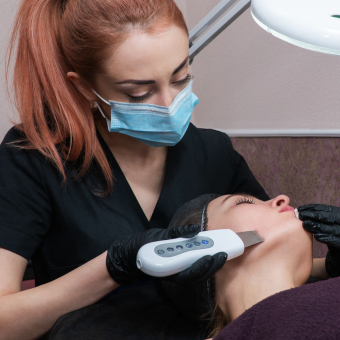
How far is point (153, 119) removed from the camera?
1.10m

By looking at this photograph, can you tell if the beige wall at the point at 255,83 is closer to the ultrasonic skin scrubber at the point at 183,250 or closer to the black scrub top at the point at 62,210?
the black scrub top at the point at 62,210

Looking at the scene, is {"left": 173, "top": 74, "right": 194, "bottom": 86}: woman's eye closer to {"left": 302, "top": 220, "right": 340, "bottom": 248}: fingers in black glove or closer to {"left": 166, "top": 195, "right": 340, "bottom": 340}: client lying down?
{"left": 166, "top": 195, "right": 340, "bottom": 340}: client lying down

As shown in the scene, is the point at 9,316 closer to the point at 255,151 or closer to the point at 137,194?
the point at 137,194

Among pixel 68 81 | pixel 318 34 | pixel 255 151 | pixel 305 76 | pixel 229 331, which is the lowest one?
pixel 255 151

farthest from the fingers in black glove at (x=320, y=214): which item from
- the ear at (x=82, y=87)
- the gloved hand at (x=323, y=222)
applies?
the ear at (x=82, y=87)

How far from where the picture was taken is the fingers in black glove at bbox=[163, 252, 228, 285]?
0.76 metres

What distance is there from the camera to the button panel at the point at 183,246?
753 mm

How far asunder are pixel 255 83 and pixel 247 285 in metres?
1.27

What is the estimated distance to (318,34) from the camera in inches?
22.0

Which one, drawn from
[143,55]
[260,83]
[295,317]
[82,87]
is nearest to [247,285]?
[295,317]

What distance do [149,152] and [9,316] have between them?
673mm

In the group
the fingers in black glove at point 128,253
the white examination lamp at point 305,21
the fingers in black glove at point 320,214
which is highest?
the white examination lamp at point 305,21

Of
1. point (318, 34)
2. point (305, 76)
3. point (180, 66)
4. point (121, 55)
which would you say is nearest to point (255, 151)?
point (305, 76)

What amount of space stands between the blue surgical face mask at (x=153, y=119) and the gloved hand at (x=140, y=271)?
35 cm
